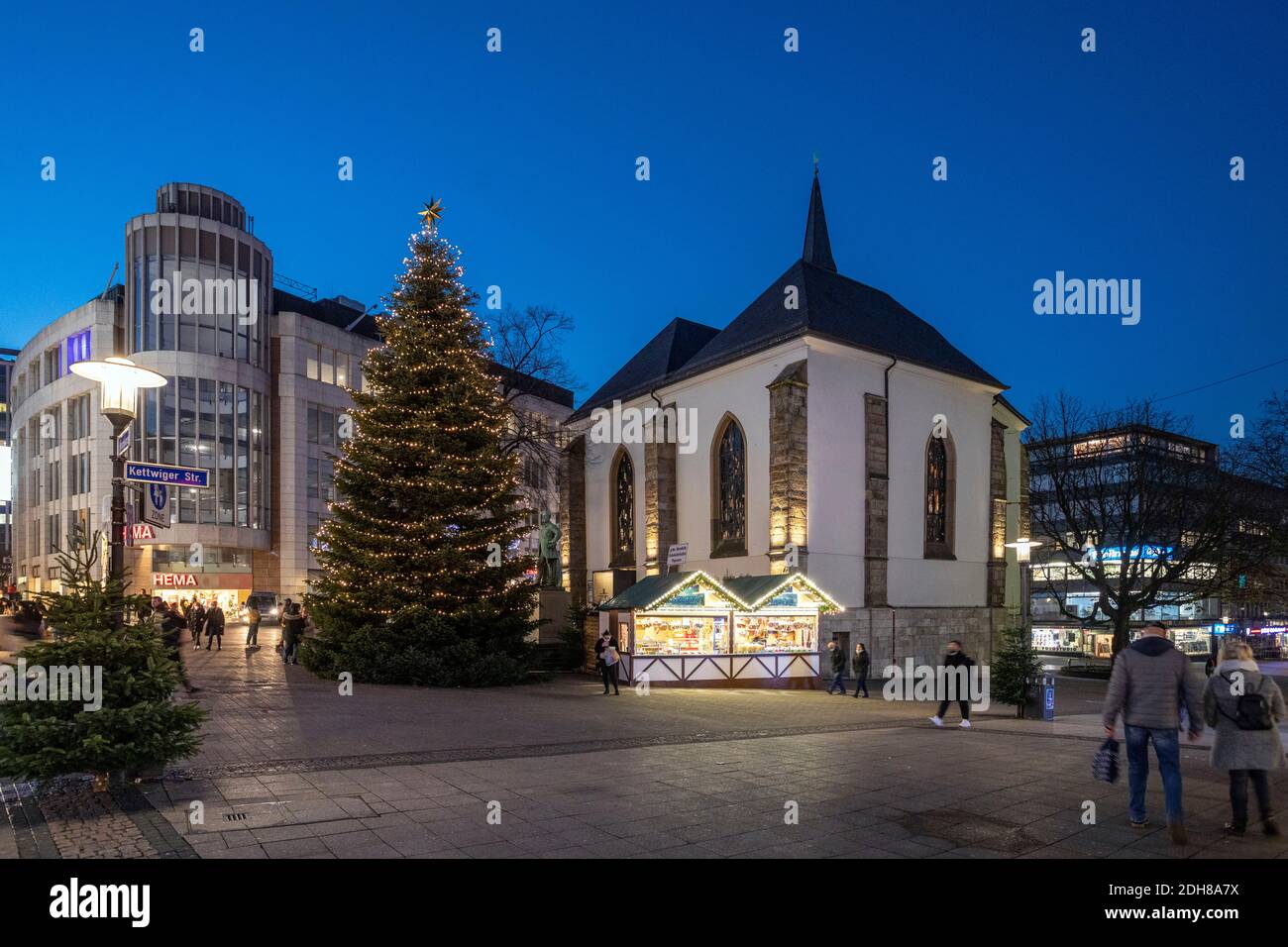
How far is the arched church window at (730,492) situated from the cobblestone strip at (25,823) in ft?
79.2

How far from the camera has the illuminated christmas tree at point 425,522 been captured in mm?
20562

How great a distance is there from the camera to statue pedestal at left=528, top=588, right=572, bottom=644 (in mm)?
31297

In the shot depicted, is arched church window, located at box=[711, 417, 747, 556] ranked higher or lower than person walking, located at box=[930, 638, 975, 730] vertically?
higher

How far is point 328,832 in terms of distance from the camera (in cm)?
679

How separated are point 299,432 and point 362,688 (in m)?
40.1

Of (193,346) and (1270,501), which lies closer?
(1270,501)

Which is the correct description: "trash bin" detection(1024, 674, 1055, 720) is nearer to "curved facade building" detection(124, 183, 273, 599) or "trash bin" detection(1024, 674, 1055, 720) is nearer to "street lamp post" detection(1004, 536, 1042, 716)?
"street lamp post" detection(1004, 536, 1042, 716)

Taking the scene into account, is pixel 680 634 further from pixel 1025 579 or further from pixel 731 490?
pixel 1025 579

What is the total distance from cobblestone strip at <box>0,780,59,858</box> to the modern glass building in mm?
42775

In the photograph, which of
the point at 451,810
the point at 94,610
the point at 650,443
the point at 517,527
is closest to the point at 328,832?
the point at 451,810

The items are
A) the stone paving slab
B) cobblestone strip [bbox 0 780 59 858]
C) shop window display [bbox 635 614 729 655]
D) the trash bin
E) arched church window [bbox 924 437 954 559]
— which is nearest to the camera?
cobblestone strip [bbox 0 780 59 858]
